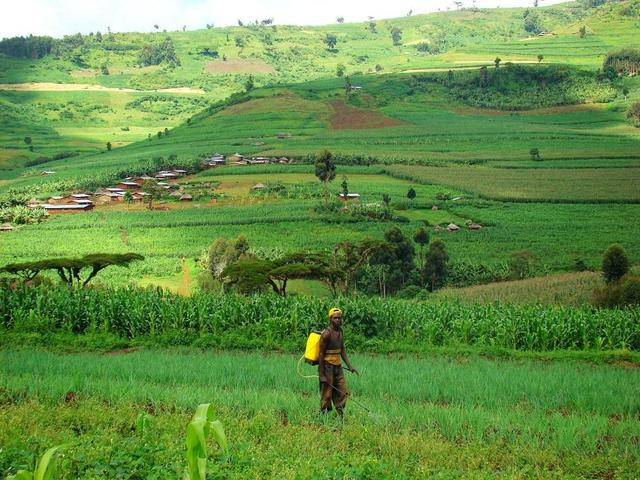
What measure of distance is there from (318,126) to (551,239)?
63573mm

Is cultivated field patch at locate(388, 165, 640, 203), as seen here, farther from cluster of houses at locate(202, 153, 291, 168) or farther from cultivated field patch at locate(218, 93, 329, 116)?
cultivated field patch at locate(218, 93, 329, 116)

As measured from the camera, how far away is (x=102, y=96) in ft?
520

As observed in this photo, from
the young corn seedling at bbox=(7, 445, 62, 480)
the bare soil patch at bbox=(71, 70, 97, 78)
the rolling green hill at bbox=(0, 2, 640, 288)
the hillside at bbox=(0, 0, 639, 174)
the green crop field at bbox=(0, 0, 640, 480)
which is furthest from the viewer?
the bare soil patch at bbox=(71, 70, 97, 78)

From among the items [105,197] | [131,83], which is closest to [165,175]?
[105,197]

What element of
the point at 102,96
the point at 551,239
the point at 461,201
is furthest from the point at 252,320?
the point at 102,96

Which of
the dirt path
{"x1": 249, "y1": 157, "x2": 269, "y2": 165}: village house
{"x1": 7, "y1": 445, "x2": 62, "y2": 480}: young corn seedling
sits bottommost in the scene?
{"x1": 249, "y1": 157, "x2": 269, "y2": 165}: village house

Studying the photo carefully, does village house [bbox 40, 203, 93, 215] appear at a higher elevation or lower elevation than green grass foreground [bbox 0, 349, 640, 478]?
lower

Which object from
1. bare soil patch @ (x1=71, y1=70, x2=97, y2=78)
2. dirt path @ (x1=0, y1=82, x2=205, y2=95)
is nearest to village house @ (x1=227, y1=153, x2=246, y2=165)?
dirt path @ (x1=0, y1=82, x2=205, y2=95)

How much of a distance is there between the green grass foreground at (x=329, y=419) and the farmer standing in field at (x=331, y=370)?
32 cm

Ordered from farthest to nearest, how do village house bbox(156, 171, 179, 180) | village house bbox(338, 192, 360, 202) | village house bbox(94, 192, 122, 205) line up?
village house bbox(156, 171, 179, 180), village house bbox(94, 192, 122, 205), village house bbox(338, 192, 360, 202)

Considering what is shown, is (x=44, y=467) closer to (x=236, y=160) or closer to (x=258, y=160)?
(x=258, y=160)

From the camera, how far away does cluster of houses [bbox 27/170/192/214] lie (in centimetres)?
6731

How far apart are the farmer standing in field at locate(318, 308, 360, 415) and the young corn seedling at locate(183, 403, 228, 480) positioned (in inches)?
338

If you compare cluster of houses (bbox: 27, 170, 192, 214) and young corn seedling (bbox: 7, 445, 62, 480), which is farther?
cluster of houses (bbox: 27, 170, 192, 214)
